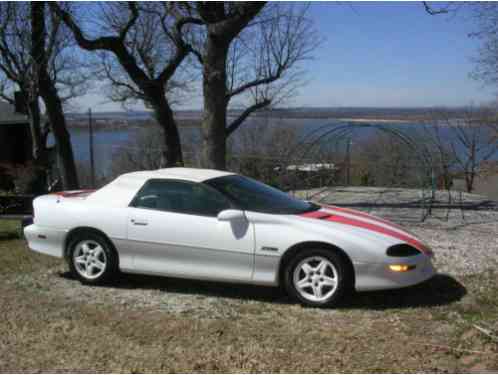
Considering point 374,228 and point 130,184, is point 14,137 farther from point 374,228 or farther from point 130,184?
point 374,228

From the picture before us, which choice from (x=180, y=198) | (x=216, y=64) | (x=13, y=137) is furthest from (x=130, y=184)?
(x=13, y=137)

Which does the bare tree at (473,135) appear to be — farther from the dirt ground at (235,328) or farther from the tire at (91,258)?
the tire at (91,258)

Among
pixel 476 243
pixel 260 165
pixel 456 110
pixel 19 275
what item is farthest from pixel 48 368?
pixel 456 110

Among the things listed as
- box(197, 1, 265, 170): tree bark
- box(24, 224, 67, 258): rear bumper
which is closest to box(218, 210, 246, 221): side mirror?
box(24, 224, 67, 258): rear bumper

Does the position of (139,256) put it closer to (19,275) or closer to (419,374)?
(19,275)

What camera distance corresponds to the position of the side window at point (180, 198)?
19.3 ft

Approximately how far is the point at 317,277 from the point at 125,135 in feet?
44.8

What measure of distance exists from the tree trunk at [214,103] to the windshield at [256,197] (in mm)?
4833

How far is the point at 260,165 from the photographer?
14672 millimetres

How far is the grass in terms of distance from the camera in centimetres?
412

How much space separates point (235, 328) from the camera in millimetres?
4867

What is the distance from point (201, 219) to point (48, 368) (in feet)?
7.17

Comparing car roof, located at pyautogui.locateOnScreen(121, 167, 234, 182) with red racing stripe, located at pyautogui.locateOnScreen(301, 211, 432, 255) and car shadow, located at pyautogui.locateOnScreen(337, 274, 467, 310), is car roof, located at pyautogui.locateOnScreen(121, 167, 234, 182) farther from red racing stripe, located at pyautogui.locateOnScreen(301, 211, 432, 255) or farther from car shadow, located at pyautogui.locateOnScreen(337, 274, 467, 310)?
car shadow, located at pyautogui.locateOnScreen(337, 274, 467, 310)

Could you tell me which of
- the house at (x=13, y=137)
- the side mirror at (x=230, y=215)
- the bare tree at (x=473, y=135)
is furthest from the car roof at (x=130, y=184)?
the house at (x=13, y=137)
